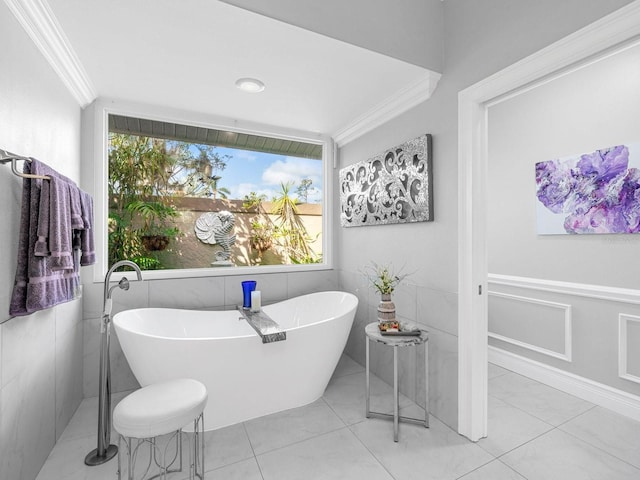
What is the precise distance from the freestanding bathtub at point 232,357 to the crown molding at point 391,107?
1535mm

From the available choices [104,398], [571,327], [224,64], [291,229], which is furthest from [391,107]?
[104,398]

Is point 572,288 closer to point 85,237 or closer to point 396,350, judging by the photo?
point 396,350

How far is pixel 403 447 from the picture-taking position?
72.7 inches

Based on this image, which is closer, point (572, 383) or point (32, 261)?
point (32, 261)

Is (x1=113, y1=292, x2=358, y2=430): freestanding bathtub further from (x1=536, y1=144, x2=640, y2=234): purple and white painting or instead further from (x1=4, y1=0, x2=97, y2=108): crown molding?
(x1=536, y1=144, x2=640, y2=234): purple and white painting

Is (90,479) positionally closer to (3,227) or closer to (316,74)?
(3,227)

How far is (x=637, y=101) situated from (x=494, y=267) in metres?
1.65

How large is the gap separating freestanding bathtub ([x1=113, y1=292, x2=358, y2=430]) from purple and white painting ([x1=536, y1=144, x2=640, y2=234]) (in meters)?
1.87

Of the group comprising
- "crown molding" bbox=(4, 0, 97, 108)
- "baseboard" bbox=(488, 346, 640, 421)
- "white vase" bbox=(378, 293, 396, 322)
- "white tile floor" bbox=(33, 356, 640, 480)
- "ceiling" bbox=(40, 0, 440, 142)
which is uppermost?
"ceiling" bbox=(40, 0, 440, 142)

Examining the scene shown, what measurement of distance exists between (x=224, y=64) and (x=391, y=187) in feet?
4.74

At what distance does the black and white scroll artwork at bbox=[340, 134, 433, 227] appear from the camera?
7.16ft

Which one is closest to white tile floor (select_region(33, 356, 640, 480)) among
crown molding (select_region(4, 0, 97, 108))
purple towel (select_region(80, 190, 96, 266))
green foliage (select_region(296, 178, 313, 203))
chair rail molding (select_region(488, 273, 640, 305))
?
chair rail molding (select_region(488, 273, 640, 305))

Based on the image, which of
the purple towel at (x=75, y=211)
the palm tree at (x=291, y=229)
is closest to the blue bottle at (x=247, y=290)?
the palm tree at (x=291, y=229)

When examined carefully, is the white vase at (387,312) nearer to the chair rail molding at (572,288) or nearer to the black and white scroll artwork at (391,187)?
the black and white scroll artwork at (391,187)
